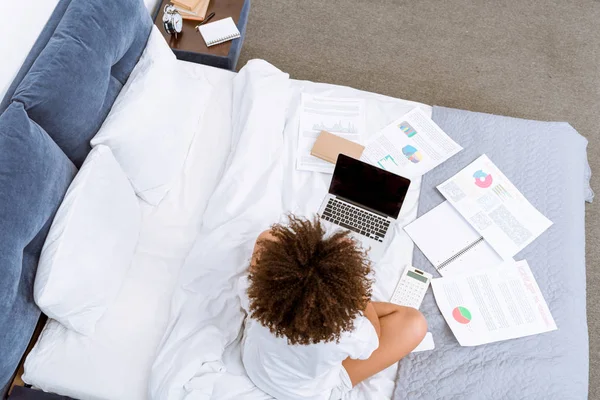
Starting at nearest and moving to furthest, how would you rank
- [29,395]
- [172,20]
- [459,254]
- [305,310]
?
[305,310]
[29,395]
[459,254]
[172,20]

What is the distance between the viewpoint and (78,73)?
139 cm

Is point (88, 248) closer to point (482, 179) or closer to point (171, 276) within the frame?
point (171, 276)

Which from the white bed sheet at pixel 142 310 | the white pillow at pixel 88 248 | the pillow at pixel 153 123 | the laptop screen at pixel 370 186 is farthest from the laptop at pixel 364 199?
the white pillow at pixel 88 248

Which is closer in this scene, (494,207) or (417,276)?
(417,276)

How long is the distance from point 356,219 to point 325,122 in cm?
43

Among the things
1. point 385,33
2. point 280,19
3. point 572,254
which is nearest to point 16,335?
point 572,254

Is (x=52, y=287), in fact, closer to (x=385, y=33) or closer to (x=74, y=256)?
(x=74, y=256)

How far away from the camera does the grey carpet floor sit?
2570 mm

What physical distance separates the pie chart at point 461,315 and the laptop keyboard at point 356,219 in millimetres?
331

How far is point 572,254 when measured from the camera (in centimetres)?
167

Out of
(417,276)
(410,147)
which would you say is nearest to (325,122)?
(410,147)

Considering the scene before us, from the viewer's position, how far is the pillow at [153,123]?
5.09 feet

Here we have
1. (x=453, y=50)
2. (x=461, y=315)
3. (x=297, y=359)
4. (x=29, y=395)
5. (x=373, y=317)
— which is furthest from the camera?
(x=453, y=50)

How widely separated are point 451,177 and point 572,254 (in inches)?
18.9
